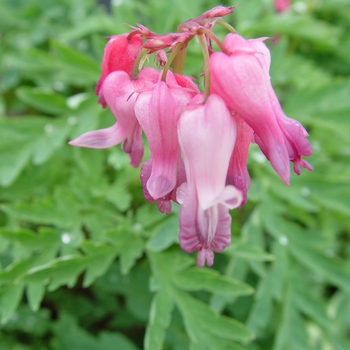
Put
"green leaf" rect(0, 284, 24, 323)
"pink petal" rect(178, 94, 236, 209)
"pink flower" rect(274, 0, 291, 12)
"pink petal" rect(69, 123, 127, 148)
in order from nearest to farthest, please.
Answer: "pink petal" rect(178, 94, 236, 209) → "pink petal" rect(69, 123, 127, 148) → "green leaf" rect(0, 284, 24, 323) → "pink flower" rect(274, 0, 291, 12)

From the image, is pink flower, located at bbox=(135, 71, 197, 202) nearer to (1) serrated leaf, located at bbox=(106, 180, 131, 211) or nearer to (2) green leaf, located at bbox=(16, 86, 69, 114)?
(1) serrated leaf, located at bbox=(106, 180, 131, 211)

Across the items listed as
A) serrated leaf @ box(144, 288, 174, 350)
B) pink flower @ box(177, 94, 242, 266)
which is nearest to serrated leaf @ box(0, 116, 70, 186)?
serrated leaf @ box(144, 288, 174, 350)

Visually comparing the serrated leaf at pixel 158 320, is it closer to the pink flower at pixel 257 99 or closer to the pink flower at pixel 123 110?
the pink flower at pixel 123 110

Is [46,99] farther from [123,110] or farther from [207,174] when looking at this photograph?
[207,174]

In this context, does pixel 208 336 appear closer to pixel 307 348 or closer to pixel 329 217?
pixel 307 348

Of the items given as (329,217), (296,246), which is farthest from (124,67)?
(329,217)

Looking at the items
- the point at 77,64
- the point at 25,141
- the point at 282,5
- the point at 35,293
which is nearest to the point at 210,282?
the point at 35,293
